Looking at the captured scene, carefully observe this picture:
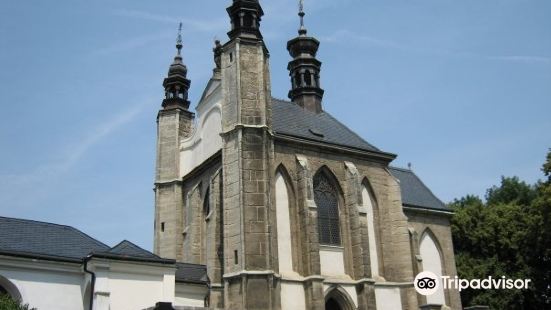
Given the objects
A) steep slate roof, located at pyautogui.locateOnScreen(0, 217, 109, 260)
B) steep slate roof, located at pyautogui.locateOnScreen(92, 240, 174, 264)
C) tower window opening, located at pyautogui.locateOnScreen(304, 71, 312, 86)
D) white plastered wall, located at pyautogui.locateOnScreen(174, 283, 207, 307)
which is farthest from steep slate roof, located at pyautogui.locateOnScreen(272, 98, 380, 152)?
steep slate roof, located at pyautogui.locateOnScreen(0, 217, 109, 260)

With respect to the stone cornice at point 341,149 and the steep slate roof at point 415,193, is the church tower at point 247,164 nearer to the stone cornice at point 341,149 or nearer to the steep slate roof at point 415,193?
the stone cornice at point 341,149

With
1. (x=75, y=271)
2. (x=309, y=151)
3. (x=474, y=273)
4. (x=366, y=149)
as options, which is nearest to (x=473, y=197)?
(x=474, y=273)

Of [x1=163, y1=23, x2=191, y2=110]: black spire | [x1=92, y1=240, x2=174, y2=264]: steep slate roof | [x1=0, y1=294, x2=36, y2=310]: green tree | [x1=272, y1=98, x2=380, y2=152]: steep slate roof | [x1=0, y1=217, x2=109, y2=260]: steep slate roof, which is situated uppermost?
[x1=163, y1=23, x2=191, y2=110]: black spire

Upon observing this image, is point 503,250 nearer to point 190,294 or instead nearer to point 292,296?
point 292,296

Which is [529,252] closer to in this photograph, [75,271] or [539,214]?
[539,214]

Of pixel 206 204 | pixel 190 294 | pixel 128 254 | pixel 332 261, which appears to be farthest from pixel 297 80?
pixel 128 254

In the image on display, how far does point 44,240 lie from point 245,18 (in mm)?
12300

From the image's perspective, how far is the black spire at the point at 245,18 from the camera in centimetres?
2611

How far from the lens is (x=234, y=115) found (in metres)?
24.3

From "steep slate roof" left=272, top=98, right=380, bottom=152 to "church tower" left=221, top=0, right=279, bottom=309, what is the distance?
224 cm

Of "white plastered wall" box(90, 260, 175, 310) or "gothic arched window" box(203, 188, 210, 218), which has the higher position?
"gothic arched window" box(203, 188, 210, 218)

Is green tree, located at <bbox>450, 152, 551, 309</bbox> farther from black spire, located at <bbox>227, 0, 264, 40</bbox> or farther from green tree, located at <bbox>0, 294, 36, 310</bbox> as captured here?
green tree, located at <bbox>0, 294, 36, 310</bbox>

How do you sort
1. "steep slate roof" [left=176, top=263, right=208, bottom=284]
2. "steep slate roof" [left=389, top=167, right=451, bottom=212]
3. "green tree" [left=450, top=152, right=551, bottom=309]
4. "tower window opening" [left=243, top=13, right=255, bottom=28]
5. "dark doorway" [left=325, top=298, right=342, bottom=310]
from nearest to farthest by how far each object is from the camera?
"steep slate roof" [left=176, top=263, right=208, bottom=284] < "dark doorway" [left=325, top=298, right=342, bottom=310] < "tower window opening" [left=243, top=13, right=255, bottom=28] < "steep slate roof" [left=389, top=167, right=451, bottom=212] < "green tree" [left=450, top=152, right=551, bottom=309]

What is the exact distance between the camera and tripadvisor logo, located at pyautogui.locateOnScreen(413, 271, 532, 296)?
2824cm
